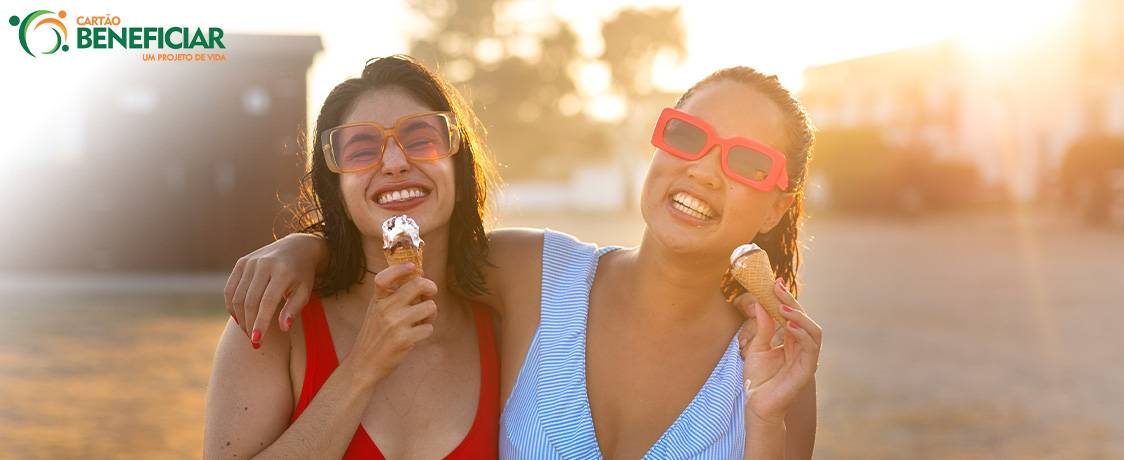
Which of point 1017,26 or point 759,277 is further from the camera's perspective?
point 1017,26

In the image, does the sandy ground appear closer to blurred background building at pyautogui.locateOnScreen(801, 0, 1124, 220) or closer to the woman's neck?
the woman's neck

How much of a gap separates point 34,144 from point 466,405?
19651mm

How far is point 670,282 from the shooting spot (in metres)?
3.68

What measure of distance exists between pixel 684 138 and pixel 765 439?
994mm

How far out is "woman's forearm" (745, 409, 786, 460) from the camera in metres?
3.20

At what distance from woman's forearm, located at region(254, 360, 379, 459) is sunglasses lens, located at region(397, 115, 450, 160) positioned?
720mm

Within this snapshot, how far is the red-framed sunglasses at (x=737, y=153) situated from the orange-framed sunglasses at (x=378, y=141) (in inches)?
29.3


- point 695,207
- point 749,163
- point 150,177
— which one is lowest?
point 150,177

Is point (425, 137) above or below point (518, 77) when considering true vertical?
below

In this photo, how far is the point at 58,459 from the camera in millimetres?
8312

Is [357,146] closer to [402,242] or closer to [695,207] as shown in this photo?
[402,242]

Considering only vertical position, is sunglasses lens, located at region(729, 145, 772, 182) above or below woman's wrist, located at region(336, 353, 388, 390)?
above

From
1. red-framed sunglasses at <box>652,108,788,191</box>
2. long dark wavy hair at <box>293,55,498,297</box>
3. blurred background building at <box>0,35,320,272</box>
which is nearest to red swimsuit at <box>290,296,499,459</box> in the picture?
long dark wavy hair at <box>293,55,498,297</box>

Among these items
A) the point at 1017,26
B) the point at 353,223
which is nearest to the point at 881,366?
the point at 353,223
